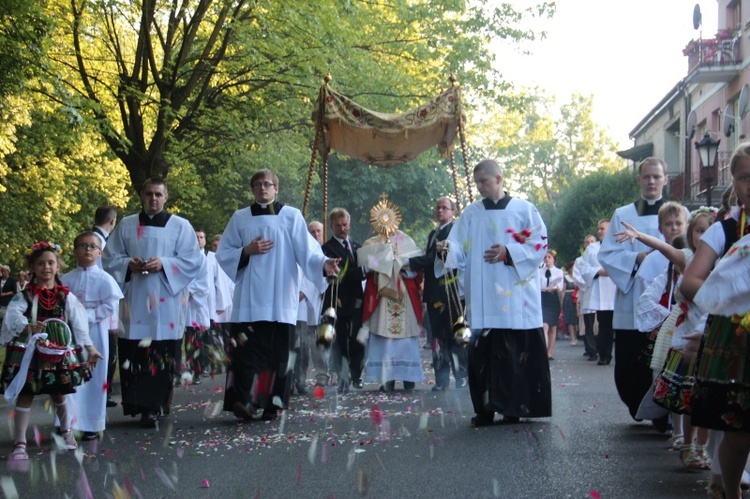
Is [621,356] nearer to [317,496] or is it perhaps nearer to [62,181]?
[317,496]

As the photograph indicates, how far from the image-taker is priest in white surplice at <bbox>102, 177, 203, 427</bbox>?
1009cm

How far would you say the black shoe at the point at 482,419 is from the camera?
9.25 metres

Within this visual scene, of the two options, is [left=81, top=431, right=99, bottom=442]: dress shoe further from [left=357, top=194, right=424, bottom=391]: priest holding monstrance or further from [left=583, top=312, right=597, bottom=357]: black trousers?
[left=583, top=312, right=597, bottom=357]: black trousers

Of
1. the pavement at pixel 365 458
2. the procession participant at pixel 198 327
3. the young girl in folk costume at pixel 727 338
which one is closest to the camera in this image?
the young girl in folk costume at pixel 727 338

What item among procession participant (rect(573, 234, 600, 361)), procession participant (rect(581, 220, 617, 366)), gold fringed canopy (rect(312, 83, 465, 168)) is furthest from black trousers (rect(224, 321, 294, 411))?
procession participant (rect(573, 234, 600, 361))

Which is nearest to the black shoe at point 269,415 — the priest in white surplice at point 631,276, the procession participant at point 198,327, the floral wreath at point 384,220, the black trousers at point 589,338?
the procession participant at point 198,327

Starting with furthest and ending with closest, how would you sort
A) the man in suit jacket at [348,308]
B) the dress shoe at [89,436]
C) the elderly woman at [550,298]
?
the elderly woman at [550,298] < the man in suit jacket at [348,308] < the dress shoe at [89,436]

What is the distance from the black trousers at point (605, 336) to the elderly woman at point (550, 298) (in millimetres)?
1134

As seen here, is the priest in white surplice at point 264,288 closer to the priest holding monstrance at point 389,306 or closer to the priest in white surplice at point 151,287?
the priest in white surplice at point 151,287

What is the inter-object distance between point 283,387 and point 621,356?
3.05 meters

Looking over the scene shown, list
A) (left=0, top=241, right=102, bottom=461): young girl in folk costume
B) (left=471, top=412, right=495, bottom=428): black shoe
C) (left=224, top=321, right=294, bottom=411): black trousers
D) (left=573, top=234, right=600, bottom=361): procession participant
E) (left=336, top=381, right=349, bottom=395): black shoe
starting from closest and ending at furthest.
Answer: (left=0, top=241, right=102, bottom=461): young girl in folk costume < (left=471, top=412, right=495, bottom=428): black shoe < (left=224, top=321, right=294, bottom=411): black trousers < (left=336, top=381, right=349, bottom=395): black shoe < (left=573, top=234, right=600, bottom=361): procession participant

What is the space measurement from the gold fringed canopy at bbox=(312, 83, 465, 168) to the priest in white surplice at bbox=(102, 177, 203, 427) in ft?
14.2

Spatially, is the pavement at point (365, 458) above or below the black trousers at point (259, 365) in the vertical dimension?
below

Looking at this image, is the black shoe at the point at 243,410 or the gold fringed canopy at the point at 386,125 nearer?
the black shoe at the point at 243,410
